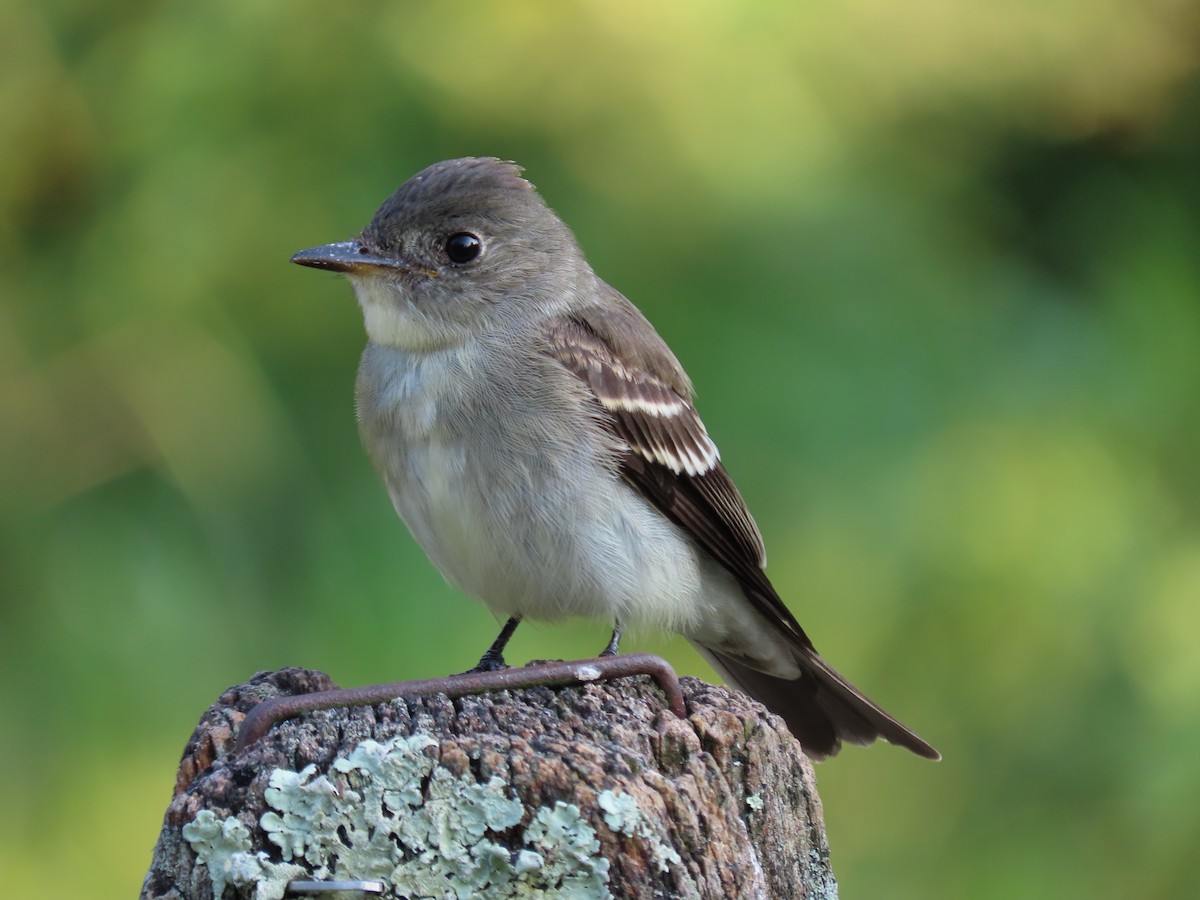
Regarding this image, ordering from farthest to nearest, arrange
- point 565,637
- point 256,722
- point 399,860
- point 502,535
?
1. point 565,637
2. point 502,535
3. point 256,722
4. point 399,860

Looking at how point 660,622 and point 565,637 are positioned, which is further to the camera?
point 565,637

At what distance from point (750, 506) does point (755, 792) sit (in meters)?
1.65

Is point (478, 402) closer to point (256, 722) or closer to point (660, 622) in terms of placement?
point (660, 622)

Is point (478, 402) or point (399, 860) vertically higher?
point (478, 402)

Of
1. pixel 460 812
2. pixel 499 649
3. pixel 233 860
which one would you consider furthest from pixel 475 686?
pixel 499 649

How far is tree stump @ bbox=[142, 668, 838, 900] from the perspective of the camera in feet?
6.18

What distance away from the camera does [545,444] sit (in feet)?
10.8

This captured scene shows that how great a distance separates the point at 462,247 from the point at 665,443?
0.77 m

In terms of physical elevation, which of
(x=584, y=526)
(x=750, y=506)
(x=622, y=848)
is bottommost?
(x=622, y=848)

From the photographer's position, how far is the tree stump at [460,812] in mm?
1884

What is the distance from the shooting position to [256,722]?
2084 mm

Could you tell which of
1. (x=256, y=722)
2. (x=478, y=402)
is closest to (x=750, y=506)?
(x=478, y=402)

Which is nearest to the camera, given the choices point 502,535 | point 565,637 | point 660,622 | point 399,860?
point 399,860

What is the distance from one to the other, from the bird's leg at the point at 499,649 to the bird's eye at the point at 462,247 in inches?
37.9
